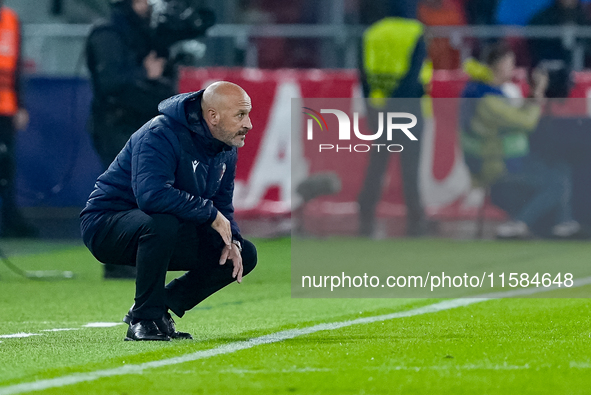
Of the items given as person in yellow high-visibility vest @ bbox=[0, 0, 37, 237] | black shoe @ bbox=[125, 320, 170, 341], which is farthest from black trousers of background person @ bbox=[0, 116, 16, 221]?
black shoe @ bbox=[125, 320, 170, 341]

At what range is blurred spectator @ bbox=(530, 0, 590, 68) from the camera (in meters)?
13.4

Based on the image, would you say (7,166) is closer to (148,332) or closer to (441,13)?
(441,13)

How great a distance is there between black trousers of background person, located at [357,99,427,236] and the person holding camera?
2678mm

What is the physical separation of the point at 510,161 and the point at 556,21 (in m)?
3.34

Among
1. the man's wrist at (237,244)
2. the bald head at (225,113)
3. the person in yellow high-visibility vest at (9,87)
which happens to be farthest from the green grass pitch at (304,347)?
the person in yellow high-visibility vest at (9,87)

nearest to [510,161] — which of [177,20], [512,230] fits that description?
[512,230]

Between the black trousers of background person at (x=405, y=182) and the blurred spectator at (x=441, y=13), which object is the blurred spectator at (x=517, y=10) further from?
the black trousers of background person at (x=405, y=182)

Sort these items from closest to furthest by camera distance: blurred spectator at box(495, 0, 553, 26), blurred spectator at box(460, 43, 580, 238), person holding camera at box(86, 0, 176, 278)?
1. person holding camera at box(86, 0, 176, 278)
2. blurred spectator at box(460, 43, 580, 238)
3. blurred spectator at box(495, 0, 553, 26)

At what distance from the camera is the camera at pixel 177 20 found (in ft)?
28.2

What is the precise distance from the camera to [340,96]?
42.2ft

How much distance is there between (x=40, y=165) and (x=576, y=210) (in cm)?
568

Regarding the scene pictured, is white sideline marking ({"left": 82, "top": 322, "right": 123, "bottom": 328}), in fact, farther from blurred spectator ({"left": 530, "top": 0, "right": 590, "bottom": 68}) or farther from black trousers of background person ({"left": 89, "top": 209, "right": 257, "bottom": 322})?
blurred spectator ({"left": 530, "top": 0, "right": 590, "bottom": 68})

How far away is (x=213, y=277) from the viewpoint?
561 centimetres

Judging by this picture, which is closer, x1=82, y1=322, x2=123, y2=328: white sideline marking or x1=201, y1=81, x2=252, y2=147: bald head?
x1=201, y1=81, x2=252, y2=147: bald head
